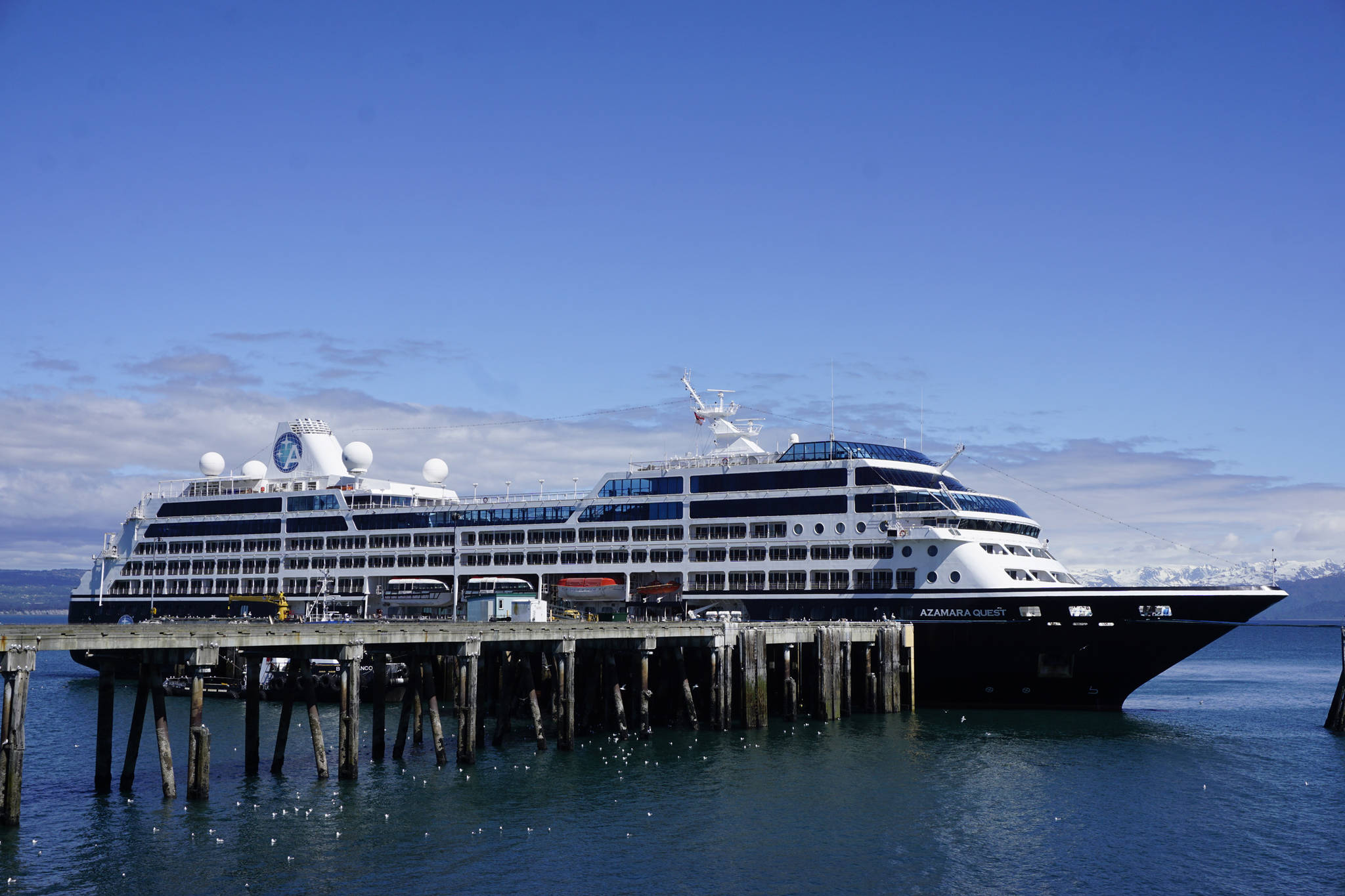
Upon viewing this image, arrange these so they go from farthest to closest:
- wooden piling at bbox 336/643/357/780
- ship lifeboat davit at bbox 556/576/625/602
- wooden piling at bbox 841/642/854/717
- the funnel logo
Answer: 1. the funnel logo
2. ship lifeboat davit at bbox 556/576/625/602
3. wooden piling at bbox 841/642/854/717
4. wooden piling at bbox 336/643/357/780

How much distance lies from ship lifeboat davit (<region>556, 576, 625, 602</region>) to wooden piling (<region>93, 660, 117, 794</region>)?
3688 centimetres

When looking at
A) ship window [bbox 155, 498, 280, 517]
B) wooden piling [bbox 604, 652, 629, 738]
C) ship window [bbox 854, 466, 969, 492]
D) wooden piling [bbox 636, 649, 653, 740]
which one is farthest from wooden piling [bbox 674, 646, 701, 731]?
ship window [bbox 155, 498, 280, 517]

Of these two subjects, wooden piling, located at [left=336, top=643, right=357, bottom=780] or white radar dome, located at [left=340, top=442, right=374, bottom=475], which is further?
white radar dome, located at [left=340, top=442, right=374, bottom=475]

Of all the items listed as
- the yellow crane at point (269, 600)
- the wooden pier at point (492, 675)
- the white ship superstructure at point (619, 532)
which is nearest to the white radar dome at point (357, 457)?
the white ship superstructure at point (619, 532)

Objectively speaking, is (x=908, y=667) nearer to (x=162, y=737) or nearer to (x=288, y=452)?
(x=162, y=737)

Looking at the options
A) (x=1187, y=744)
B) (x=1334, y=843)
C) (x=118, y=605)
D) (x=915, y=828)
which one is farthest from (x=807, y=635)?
(x=118, y=605)

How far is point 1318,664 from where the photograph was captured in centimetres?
13788

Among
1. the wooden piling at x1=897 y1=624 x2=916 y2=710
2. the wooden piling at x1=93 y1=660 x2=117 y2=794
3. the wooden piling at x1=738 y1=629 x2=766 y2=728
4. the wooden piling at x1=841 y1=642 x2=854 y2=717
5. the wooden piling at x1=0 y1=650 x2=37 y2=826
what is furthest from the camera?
the wooden piling at x1=897 y1=624 x2=916 y2=710

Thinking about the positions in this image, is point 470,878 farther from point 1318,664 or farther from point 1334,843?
point 1318,664

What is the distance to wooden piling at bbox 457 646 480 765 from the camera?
1676 inches

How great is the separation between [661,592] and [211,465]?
43525 mm

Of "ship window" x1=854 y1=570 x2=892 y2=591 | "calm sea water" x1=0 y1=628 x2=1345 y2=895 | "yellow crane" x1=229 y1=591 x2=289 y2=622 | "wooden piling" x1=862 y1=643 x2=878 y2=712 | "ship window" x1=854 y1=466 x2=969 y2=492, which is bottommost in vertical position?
"calm sea water" x1=0 y1=628 x2=1345 y2=895

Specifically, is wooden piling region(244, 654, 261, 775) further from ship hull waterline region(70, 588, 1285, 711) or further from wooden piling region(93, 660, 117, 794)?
ship hull waterline region(70, 588, 1285, 711)

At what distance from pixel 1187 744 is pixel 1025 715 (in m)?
8.64
